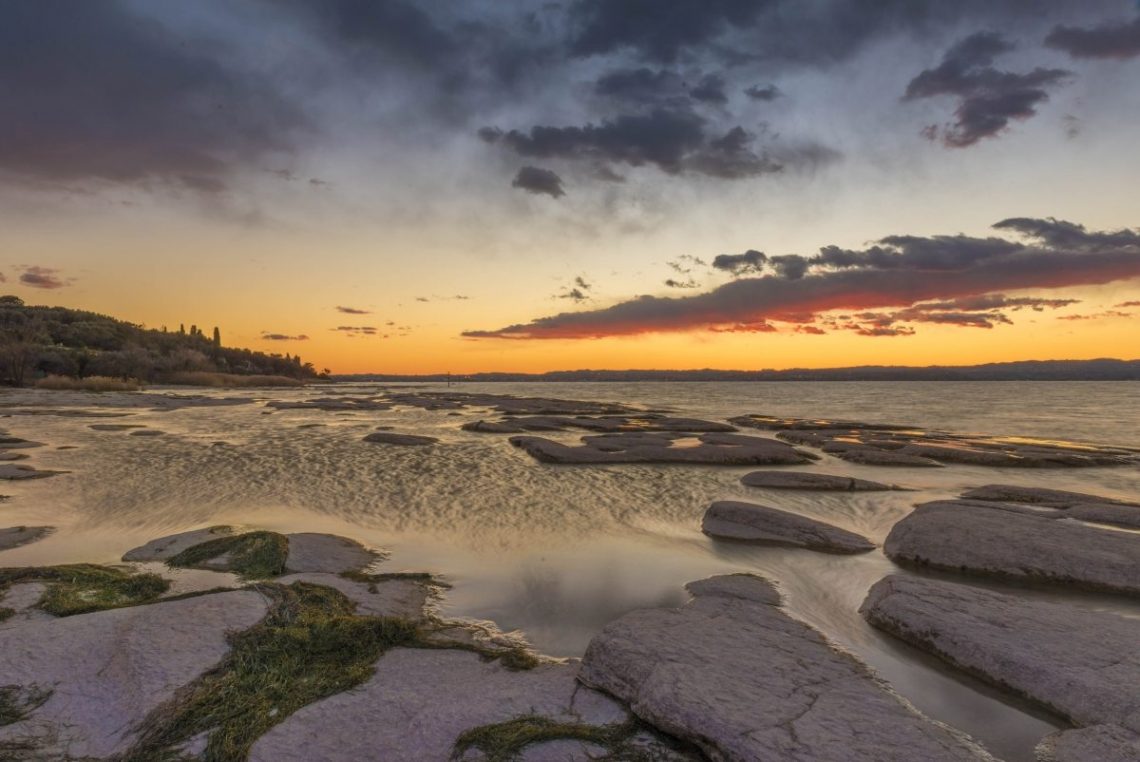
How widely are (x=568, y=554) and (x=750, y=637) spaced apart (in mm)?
4819

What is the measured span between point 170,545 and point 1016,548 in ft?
45.8

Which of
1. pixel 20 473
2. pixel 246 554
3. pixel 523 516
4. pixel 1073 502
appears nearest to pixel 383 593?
pixel 246 554

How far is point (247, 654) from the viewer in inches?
205

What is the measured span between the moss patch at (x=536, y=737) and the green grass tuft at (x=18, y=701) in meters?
3.28

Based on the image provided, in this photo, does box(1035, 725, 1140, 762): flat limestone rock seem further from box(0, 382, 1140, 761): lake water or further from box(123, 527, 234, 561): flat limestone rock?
box(123, 527, 234, 561): flat limestone rock

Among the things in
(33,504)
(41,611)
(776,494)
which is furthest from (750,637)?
(33,504)

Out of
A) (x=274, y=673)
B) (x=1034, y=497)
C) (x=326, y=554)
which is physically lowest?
(x=1034, y=497)

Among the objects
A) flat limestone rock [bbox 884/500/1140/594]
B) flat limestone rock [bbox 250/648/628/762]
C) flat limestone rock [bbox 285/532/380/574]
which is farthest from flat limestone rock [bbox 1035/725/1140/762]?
flat limestone rock [bbox 285/532/380/574]

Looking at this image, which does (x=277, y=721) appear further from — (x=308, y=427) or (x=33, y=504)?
(x=308, y=427)

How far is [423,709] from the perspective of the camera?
451 centimetres

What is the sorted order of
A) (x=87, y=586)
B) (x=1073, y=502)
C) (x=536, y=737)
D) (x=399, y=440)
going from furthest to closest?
1. (x=399, y=440)
2. (x=1073, y=502)
3. (x=87, y=586)
4. (x=536, y=737)

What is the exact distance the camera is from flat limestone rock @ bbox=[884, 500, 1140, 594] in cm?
845

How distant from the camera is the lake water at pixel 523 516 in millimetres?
6984

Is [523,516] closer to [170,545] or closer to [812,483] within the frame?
[170,545]
